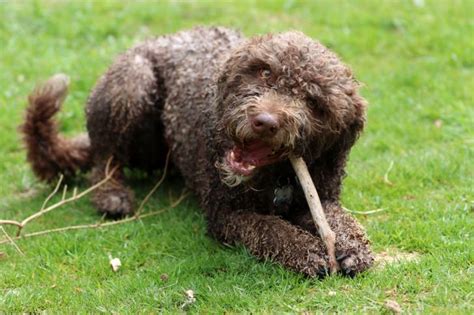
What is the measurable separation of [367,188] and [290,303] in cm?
215

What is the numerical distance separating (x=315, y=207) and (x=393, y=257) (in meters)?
0.65

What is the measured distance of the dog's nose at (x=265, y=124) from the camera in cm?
439

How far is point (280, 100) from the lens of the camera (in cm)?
459

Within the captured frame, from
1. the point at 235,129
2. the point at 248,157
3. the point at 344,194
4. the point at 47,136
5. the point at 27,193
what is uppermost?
the point at 235,129

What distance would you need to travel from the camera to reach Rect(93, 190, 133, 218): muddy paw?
6.38 meters

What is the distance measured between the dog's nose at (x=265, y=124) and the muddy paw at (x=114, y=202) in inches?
89.7

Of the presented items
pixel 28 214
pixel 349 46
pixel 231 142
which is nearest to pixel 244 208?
pixel 231 142

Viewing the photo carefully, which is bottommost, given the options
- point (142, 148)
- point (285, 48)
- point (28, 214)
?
point (28, 214)

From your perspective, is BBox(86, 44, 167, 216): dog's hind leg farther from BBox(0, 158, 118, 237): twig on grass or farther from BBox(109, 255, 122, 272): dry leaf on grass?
BBox(109, 255, 122, 272): dry leaf on grass

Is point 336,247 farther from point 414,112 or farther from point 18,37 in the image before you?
point 18,37

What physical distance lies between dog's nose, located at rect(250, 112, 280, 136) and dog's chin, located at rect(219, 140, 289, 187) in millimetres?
140

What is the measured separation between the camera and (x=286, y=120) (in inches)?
176

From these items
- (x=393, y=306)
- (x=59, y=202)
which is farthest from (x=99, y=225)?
(x=393, y=306)

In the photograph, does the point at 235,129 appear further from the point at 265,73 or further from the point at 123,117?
the point at 123,117
